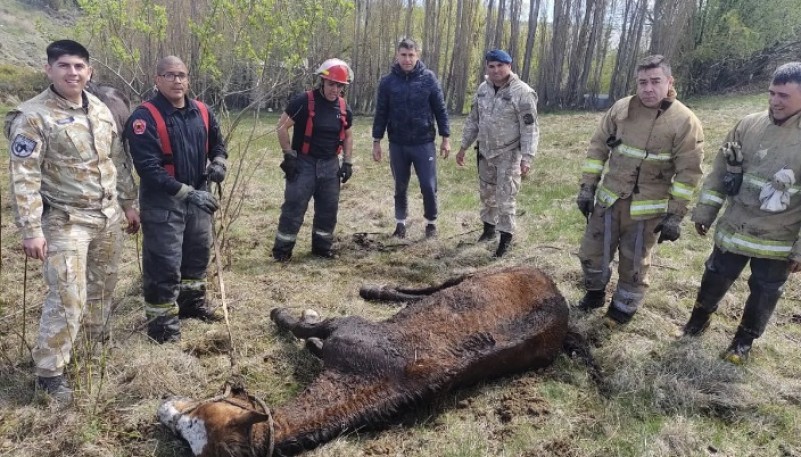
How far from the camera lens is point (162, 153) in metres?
3.30

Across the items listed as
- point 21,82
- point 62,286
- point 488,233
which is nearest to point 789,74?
point 488,233

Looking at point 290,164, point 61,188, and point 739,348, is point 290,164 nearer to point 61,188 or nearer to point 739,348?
point 61,188

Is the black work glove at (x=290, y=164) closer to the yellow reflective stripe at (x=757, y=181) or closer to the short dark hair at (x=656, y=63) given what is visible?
the short dark hair at (x=656, y=63)

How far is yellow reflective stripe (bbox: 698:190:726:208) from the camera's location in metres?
3.38

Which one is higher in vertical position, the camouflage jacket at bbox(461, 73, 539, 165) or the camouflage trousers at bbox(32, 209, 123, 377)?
the camouflage jacket at bbox(461, 73, 539, 165)

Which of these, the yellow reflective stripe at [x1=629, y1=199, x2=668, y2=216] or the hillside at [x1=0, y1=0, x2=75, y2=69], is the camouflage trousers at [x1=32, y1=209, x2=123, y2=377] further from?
the hillside at [x1=0, y1=0, x2=75, y2=69]

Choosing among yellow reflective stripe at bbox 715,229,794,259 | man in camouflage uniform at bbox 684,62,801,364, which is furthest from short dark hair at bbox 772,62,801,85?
yellow reflective stripe at bbox 715,229,794,259

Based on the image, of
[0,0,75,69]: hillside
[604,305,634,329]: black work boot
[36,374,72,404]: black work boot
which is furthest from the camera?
[0,0,75,69]: hillside

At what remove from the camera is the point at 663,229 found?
11.4 feet

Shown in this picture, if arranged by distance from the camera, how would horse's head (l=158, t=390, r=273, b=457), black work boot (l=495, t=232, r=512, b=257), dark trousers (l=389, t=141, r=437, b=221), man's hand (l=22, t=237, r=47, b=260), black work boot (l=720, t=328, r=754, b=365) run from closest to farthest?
horse's head (l=158, t=390, r=273, b=457) → man's hand (l=22, t=237, r=47, b=260) → black work boot (l=720, t=328, r=754, b=365) → black work boot (l=495, t=232, r=512, b=257) → dark trousers (l=389, t=141, r=437, b=221)

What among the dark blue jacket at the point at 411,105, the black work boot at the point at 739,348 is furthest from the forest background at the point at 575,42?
the black work boot at the point at 739,348

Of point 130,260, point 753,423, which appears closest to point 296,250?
point 130,260

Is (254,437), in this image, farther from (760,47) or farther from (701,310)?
(760,47)

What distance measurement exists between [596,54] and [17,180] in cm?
1682
